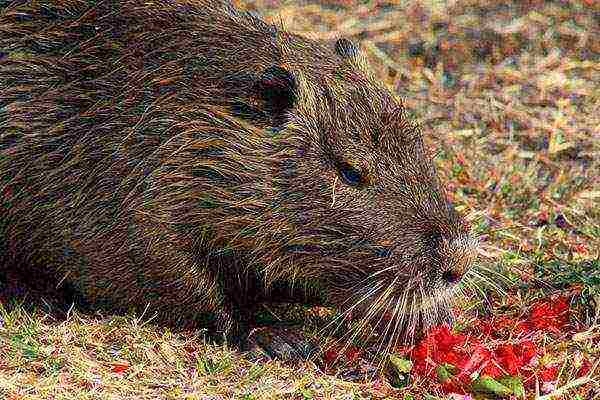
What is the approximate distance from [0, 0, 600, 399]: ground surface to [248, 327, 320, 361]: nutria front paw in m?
0.08

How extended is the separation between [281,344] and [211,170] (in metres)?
0.81

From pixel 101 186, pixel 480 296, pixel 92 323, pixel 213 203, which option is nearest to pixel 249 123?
pixel 213 203

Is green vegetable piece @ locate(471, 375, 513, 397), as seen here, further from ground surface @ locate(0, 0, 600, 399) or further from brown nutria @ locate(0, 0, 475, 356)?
brown nutria @ locate(0, 0, 475, 356)

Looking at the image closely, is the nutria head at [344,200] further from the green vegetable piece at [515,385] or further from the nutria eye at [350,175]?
the green vegetable piece at [515,385]

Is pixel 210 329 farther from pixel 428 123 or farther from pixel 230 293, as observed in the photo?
pixel 428 123

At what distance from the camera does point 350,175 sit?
443 centimetres

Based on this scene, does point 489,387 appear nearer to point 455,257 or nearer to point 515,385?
point 515,385

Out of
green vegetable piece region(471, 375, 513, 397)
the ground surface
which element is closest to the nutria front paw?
the ground surface

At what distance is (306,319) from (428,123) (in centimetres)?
237

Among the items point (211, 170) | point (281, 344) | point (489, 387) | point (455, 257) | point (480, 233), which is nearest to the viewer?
point (455, 257)

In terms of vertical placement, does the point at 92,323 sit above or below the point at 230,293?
below

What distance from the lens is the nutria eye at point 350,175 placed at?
4.42m

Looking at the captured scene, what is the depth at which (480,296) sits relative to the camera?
5.27 m

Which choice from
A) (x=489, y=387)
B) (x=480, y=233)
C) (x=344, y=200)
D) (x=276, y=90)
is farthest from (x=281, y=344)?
(x=480, y=233)
